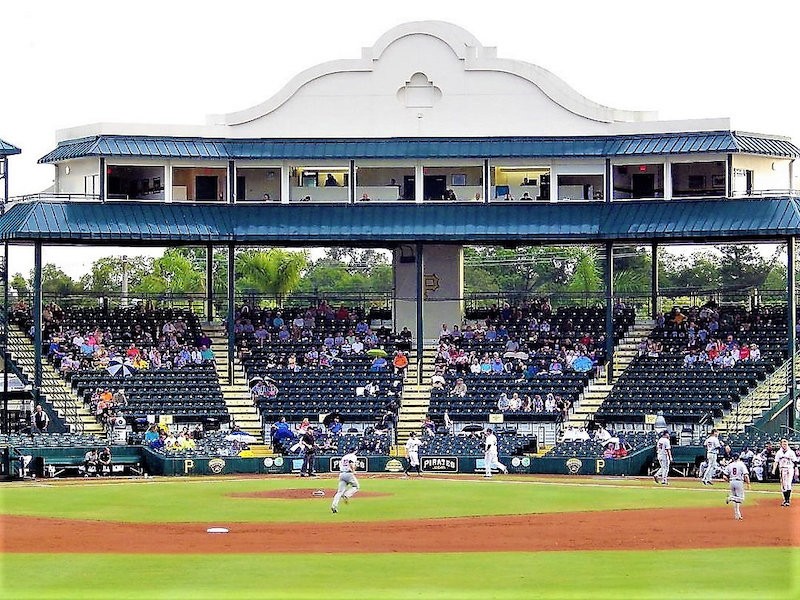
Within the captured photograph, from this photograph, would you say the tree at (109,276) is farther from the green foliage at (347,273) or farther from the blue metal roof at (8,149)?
the blue metal roof at (8,149)

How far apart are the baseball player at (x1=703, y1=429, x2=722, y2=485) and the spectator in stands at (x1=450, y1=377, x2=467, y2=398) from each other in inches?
520

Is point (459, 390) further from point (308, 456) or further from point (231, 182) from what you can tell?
point (231, 182)

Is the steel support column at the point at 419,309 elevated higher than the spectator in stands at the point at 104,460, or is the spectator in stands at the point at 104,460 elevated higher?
the steel support column at the point at 419,309

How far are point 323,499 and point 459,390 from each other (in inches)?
684

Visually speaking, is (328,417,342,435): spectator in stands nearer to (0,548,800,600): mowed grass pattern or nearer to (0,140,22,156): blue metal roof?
(0,140,22,156): blue metal roof

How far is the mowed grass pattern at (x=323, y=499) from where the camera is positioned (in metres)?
42.8

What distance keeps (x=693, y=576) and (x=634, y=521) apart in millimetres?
9679

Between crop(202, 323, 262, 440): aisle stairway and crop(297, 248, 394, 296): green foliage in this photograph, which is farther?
crop(297, 248, 394, 296): green foliage

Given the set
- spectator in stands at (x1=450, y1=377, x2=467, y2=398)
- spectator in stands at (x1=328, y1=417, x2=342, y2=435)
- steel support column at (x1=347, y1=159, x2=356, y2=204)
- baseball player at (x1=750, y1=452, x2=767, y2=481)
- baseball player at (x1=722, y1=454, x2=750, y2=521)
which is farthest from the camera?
steel support column at (x1=347, y1=159, x2=356, y2=204)

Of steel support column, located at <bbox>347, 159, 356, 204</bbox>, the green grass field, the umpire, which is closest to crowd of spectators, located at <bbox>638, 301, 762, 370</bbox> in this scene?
steel support column, located at <bbox>347, 159, 356, 204</bbox>

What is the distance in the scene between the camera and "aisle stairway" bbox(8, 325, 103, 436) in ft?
197

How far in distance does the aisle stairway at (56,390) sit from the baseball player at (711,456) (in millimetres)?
21851

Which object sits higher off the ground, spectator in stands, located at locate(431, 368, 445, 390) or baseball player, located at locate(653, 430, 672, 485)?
spectator in stands, located at locate(431, 368, 445, 390)

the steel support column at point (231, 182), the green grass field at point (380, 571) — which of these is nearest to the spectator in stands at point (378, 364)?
the steel support column at point (231, 182)
